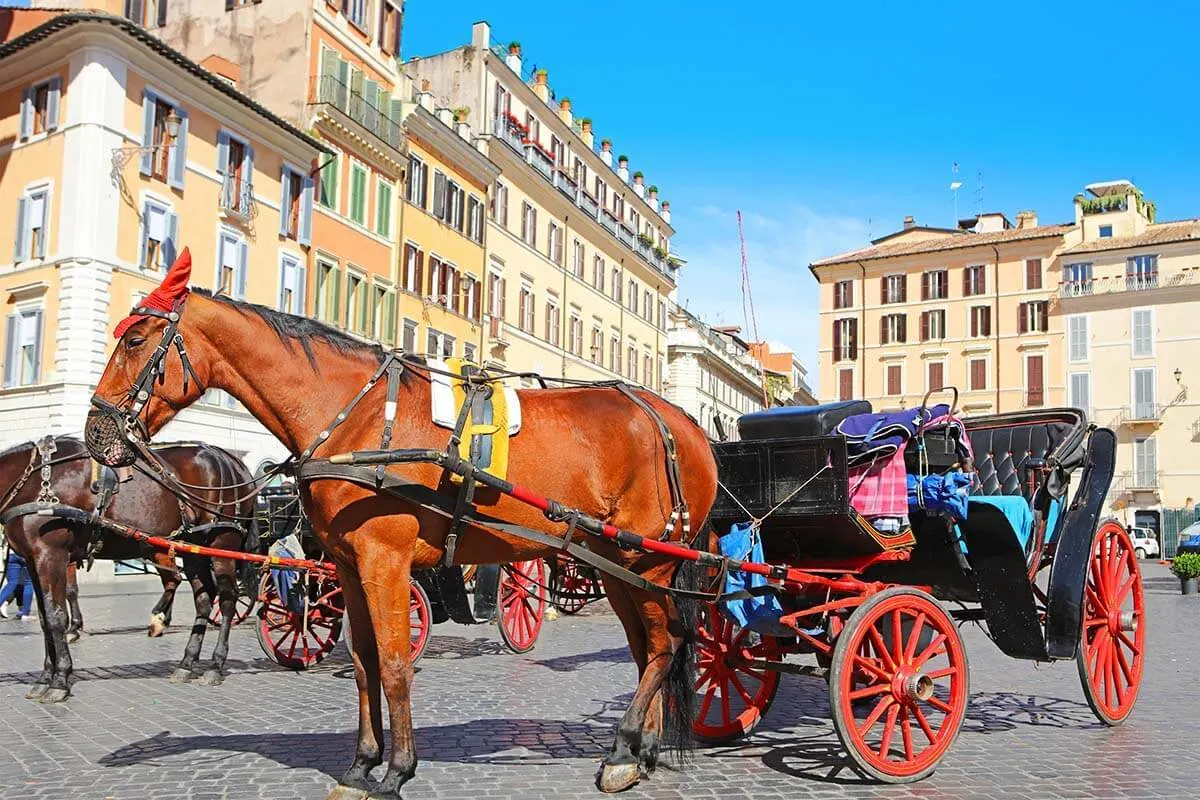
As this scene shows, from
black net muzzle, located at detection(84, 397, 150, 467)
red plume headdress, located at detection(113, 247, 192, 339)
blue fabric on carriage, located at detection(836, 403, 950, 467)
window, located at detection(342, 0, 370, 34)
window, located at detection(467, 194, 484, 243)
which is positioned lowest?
black net muzzle, located at detection(84, 397, 150, 467)

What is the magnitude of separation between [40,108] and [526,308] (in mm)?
18121

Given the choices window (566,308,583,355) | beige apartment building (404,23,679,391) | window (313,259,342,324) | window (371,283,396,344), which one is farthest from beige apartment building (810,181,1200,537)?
window (313,259,342,324)

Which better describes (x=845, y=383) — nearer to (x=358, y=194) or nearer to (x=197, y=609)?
(x=358, y=194)

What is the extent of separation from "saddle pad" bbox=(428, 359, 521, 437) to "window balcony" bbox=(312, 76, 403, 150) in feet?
83.8

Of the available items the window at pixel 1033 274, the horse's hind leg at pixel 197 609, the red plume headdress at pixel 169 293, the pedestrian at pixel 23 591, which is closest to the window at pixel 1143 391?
the window at pixel 1033 274

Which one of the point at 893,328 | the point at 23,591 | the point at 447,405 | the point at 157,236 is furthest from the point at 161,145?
the point at 893,328

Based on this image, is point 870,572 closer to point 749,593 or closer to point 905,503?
point 905,503

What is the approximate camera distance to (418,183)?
33562 millimetres

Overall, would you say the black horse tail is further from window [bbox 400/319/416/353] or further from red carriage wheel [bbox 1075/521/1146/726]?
window [bbox 400/319/416/353]

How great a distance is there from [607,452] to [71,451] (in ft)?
17.4

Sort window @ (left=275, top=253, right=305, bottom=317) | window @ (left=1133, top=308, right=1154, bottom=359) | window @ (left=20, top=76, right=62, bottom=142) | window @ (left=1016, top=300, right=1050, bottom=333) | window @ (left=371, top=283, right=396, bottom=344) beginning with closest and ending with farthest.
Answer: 1. window @ (left=20, top=76, right=62, bottom=142)
2. window @ (left=275, top=253, right=305, bottom=317)
3. window @ (left=371, top=283, right=396, bottom=344)
4. window @ (left=1133, top=308, right=1154, bottom=359)
5. window @ (left=1016, top=300, right=1050, bottom=333)

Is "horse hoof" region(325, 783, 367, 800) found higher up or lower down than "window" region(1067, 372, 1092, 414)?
lower down

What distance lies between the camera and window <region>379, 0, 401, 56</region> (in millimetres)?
32375

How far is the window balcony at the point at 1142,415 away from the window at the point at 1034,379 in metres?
3.87
